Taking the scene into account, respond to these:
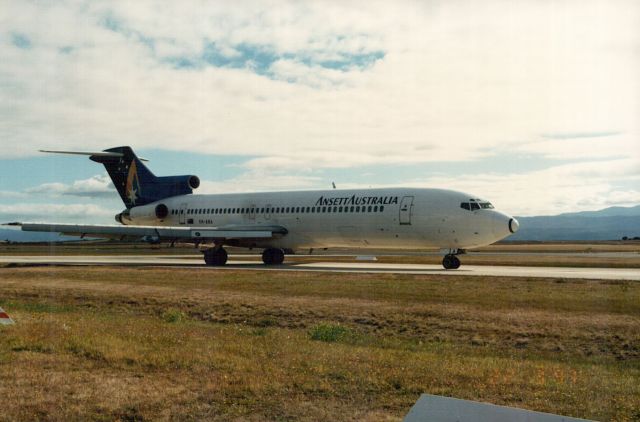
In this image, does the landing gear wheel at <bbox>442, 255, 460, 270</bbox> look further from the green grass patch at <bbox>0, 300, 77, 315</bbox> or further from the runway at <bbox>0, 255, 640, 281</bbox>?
the green grass patch at <bbox>0, 300, 77, 315</bbox>

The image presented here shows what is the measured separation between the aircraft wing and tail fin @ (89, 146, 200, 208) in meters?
9.08

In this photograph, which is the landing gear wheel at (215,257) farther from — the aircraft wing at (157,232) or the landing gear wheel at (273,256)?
the landing gear wheel at (273,256)

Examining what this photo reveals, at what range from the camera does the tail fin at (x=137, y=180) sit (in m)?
49.0

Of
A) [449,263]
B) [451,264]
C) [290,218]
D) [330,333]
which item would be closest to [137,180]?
[290,218]

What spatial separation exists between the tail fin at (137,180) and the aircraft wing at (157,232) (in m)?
9.08

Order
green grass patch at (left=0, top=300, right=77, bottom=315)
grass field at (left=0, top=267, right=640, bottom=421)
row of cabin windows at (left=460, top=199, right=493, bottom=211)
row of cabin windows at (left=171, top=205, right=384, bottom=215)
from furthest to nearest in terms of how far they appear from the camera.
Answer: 1. row of cabin windows at (left=171, top=205, right=384, bottom=215)
2. row of cabin windows at (left=460, top=199, right=493, bottom=211)
3. green grass patch at (left=0, top=300, right=77, bottom=315)
4. grass field at (left=0, top=267, right=640, bottom=421)

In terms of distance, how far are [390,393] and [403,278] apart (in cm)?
1818

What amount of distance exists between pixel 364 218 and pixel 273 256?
7817mm

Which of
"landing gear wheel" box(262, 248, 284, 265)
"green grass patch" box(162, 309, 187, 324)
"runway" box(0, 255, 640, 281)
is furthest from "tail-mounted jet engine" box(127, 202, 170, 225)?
"green grass patch" box(162, 309, 187, 324)

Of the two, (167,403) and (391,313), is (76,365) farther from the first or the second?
(391,313)

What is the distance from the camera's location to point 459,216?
3325cm

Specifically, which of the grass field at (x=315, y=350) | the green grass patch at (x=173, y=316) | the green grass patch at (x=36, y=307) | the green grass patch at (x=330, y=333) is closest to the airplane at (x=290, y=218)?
the grass field at (x=315, y=350)

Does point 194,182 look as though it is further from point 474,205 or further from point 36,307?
point 36,307

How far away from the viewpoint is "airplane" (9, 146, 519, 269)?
3356 centimetres
